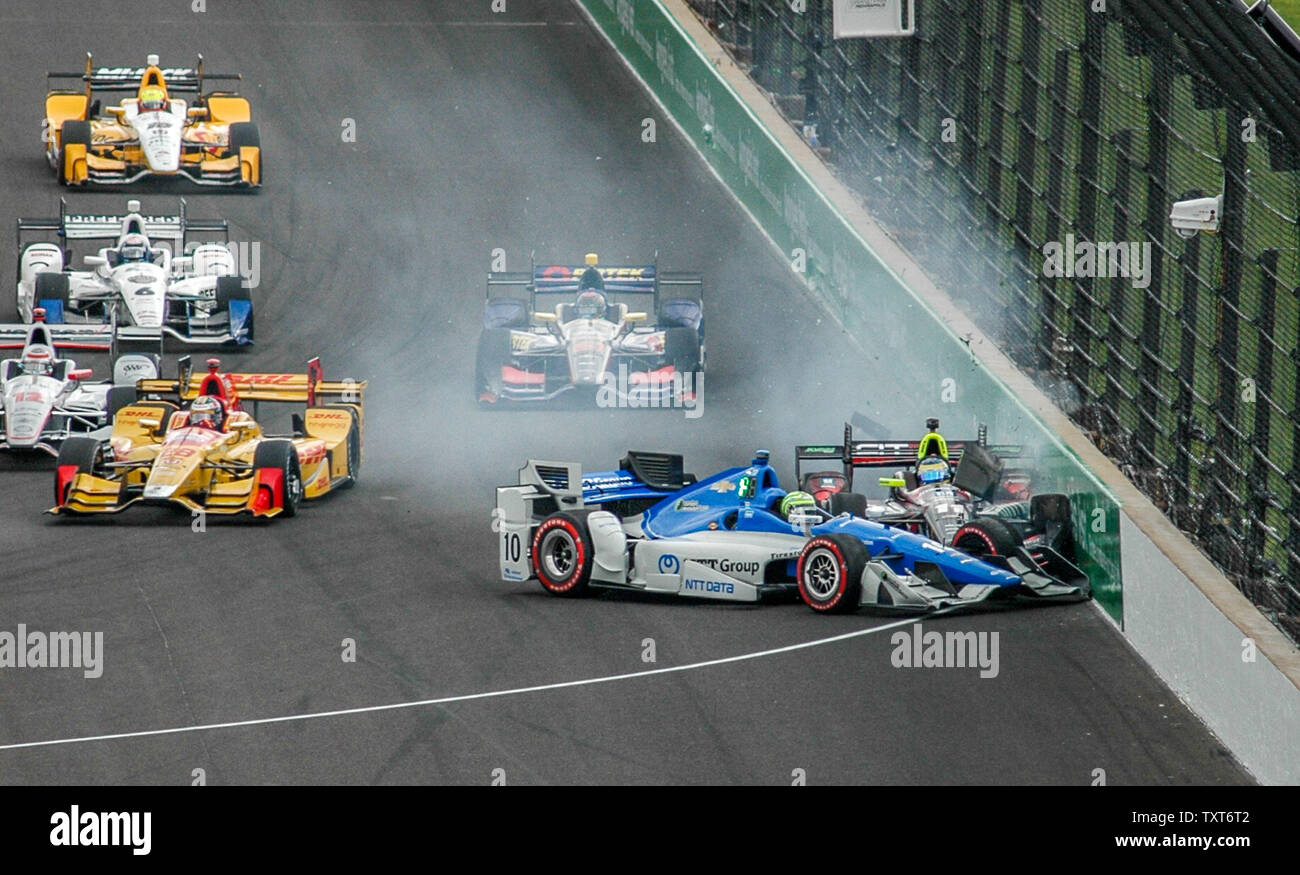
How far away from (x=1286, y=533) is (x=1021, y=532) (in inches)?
106

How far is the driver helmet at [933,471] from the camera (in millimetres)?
15398

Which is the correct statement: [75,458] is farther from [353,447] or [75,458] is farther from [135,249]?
[135,249]

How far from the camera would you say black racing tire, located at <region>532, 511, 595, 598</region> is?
1469cm

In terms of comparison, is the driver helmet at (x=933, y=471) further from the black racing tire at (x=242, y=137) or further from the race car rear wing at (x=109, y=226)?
the black racing tire at (x=242, y=137)

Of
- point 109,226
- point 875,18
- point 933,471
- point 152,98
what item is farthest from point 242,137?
point 933,471

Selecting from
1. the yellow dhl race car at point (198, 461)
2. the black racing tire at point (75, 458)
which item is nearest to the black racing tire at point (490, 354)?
the yellow dhl race car at point (198, 461)

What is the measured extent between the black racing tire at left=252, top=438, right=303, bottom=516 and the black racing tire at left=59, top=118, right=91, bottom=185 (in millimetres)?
12667

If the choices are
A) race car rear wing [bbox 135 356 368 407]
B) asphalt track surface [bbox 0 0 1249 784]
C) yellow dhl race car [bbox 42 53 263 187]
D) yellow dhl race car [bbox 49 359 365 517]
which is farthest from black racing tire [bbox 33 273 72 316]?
yellow dhl race car [bbox 49 359 365 517]

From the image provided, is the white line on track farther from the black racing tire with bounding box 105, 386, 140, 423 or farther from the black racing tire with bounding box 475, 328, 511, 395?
the black racing tire with bounding box 475, 328, 511, 395

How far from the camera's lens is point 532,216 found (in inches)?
1158

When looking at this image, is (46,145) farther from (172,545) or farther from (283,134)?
(172,545)

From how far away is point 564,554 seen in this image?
14875 mm

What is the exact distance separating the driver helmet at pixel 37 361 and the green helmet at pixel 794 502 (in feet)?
27.3

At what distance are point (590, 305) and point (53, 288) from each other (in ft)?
20.4
